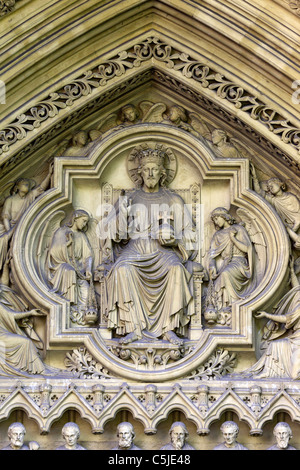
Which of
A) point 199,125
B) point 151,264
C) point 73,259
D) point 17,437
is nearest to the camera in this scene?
point 17,437

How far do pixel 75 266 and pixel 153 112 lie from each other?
2.10 metres

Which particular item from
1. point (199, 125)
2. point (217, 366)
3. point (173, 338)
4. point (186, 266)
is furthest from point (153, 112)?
point (217, 366)

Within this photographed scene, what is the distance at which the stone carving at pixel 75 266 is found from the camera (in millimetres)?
15219

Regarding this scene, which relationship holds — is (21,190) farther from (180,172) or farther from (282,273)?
(282,273)

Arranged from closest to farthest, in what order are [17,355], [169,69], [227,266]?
[17,355], [227,266], [169,69]

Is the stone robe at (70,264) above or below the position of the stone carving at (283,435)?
above

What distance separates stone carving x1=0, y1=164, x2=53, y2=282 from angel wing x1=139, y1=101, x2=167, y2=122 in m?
1.28

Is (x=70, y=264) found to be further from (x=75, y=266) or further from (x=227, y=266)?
(x=227, y=266)

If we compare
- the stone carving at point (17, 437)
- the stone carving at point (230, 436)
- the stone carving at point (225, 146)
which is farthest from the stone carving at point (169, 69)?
the stone carving at point (230, 436)

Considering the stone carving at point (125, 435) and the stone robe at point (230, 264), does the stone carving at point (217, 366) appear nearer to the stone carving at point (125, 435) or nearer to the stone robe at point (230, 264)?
the stone robe at point (230, 264)

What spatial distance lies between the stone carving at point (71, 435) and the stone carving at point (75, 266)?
136 centimetres

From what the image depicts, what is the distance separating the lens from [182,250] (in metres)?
15.5

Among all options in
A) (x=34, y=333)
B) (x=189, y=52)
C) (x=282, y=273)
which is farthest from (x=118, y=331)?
(x=189, y=52)

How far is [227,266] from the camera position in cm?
1539
